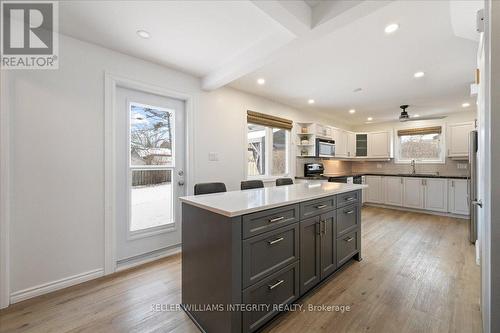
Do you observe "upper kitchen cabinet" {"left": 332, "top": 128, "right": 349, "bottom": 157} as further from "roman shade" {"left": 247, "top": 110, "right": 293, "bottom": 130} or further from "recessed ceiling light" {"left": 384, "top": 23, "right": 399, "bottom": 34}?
"recessed ceiling light" {"left": 384, "top": 23, "right": 399, "bottom": 34}

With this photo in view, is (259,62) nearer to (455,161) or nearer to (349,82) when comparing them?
(349,82)

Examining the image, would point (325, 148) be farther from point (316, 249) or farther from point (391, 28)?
point (316, 249)

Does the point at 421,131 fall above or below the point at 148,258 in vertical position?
above

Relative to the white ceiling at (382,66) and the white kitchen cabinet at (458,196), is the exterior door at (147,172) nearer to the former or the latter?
the white ceiling at (382,66)

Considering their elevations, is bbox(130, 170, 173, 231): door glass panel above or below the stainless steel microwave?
below

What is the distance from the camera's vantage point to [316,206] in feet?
6.32

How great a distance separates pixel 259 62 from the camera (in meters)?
2.33

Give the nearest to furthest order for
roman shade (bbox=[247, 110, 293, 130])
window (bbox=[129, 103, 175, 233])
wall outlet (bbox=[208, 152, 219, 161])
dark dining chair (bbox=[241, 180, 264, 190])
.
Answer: window (bbox=[129, 103, 175, 233]) → dark dining chair (bbox=[241, 180, 264, 190]) → wall outlet (bbox=[208, 152, 219, 161]) → roman shade (bbox=[247, 110, 293, 130])

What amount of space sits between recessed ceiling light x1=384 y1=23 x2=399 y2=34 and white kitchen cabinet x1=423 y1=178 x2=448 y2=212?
4.40 m

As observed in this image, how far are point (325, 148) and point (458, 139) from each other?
3.06 metres

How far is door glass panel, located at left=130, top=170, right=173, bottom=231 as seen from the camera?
2646mm

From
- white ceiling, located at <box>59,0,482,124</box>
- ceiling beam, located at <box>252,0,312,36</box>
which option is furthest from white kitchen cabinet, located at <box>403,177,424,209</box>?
ceiling beam, located at <box>252,0,312,36</box>

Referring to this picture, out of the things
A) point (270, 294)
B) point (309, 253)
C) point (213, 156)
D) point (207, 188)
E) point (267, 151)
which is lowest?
point (270, 294)

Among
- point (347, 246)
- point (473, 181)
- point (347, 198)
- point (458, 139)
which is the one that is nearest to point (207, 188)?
point (347, 198)
